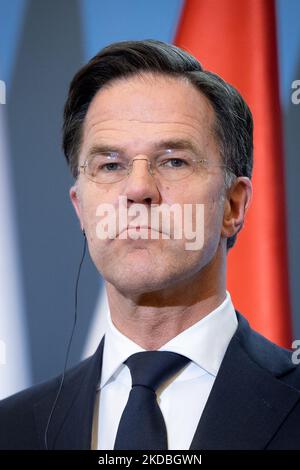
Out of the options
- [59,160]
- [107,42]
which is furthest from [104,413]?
[107,42]

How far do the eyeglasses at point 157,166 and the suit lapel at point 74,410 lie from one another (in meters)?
0.35

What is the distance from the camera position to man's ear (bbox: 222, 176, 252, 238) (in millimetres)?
1412

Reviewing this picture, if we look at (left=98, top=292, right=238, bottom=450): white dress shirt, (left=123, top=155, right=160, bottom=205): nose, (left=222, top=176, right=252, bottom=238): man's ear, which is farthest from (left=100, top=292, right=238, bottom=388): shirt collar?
(left=123, top=155, right=160, bottom=205): nose

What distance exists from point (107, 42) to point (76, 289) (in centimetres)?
57

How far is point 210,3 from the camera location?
170 cm

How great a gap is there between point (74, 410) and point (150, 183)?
1.46 feet

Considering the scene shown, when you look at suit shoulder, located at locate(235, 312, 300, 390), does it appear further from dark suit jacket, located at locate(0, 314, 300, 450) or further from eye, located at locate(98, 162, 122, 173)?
eye, located at locate(98, 162, 122, 173)

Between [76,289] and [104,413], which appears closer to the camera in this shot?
[104,413]

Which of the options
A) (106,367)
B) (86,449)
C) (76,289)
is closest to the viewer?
(86,449)

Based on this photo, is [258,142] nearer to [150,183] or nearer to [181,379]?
[150,183]

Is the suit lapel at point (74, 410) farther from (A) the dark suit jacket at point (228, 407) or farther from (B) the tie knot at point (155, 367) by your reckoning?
(B) the tie knot at point (155, 367)

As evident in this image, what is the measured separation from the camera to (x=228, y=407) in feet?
4.03

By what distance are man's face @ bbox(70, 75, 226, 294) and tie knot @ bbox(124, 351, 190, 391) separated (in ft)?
0.40

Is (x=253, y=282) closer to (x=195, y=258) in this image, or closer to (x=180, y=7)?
(x=195, y=258)
